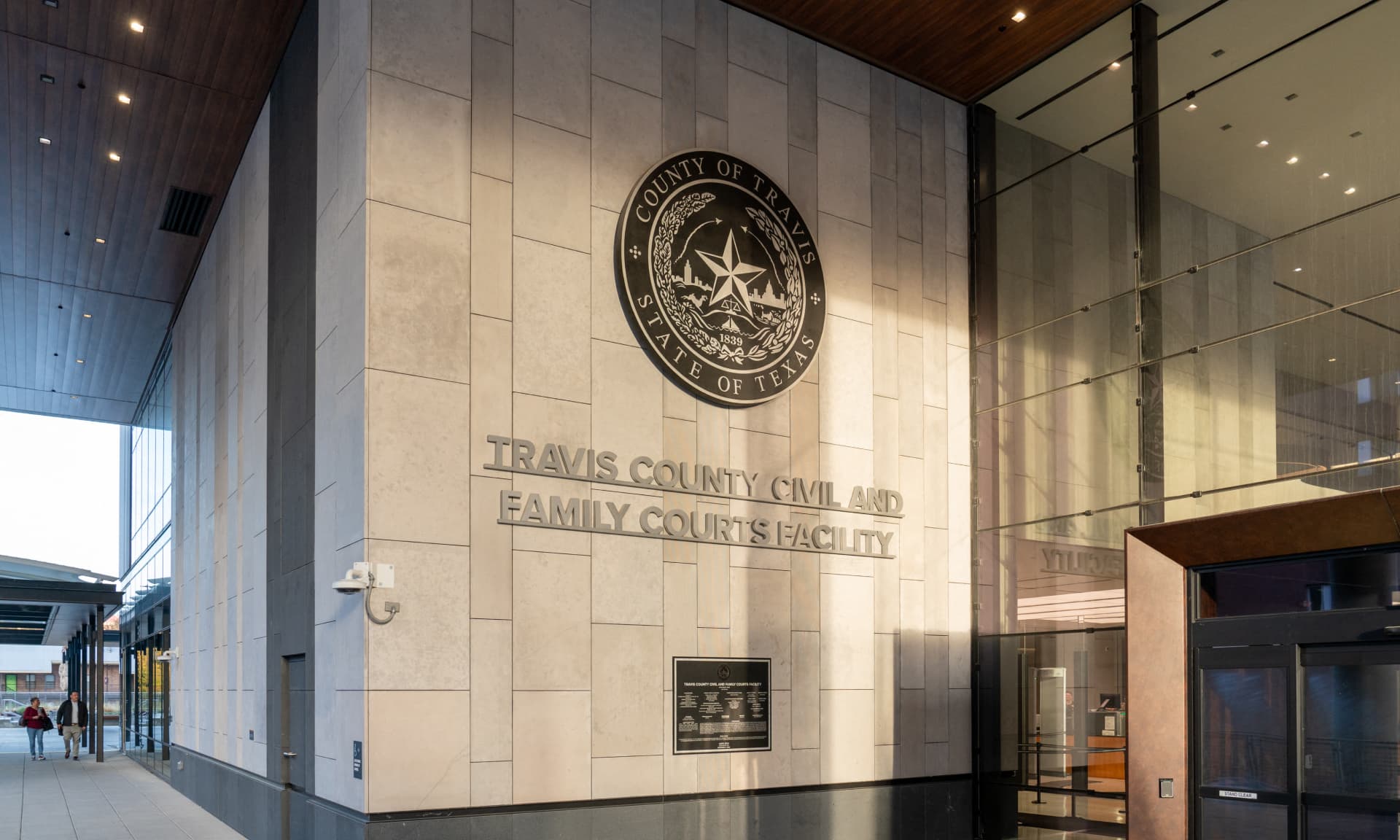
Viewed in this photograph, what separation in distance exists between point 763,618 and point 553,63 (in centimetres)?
536

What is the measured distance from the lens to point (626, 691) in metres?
9.09

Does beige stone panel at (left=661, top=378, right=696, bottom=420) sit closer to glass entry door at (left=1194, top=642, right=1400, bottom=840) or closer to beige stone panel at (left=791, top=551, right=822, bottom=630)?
beige stone panel at (left=791, top=551, right=822, bottom=630)

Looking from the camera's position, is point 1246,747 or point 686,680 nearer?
point 1246,747

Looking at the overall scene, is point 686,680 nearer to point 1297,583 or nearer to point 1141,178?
point 1297,583

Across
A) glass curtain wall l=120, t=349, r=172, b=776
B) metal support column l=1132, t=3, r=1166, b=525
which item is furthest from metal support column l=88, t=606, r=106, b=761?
metal support column l=1132, t=3, r=1166, b=525

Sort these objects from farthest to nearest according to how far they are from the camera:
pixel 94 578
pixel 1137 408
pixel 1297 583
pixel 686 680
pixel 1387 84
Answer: pixel 94 578 → pixel 1137 408 → pixel 686 680 → pixel 1387 84 → pixel 1297 583

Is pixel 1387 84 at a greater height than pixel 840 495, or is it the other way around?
pixel 1387 84

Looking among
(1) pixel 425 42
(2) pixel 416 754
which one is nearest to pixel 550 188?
(1) pixel 425 42

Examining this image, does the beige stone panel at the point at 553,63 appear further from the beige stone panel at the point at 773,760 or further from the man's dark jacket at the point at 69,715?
the man's dark jacket at the point at 69,715

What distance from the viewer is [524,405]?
29.3ft

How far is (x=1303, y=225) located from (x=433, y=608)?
312 inches

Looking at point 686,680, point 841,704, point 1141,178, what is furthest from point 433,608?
point 1141,178

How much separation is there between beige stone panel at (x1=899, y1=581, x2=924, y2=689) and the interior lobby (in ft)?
0.14

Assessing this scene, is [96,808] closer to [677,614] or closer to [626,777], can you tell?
[626,777]
